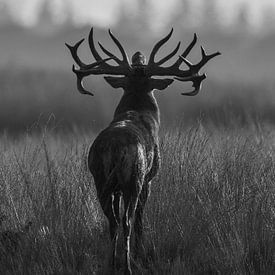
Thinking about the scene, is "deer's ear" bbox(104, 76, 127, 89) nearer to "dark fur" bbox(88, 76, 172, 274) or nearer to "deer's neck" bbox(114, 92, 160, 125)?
"deer's neck" bbox(114, 92, 160, 125)

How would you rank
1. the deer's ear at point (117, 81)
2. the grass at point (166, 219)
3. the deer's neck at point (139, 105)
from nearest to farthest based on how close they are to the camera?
the grass at point (166, 219)
the deer's neck at point (139, 105)
the deer's ear at point (117, 81)

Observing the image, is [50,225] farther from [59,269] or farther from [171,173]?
[171,173]

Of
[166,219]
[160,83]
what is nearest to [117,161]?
[166,219]

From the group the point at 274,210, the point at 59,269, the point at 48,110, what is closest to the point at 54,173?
the point at 59,269

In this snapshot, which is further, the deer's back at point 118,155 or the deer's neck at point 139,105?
the deer's neck at point 139,105

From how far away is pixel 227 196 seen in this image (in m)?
6.91

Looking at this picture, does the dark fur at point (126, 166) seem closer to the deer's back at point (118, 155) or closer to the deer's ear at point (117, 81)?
the deer's back at point (118, 155)

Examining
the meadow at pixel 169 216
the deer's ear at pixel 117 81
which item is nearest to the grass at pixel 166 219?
the meadow at pixel 169 216

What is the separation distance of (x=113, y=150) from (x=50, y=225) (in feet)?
3.82

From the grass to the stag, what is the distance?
0.31 meters

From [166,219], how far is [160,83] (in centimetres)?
110

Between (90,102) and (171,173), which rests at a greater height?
(171,173)

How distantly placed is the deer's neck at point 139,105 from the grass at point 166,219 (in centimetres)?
69

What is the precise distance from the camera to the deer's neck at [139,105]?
22.2 feet
